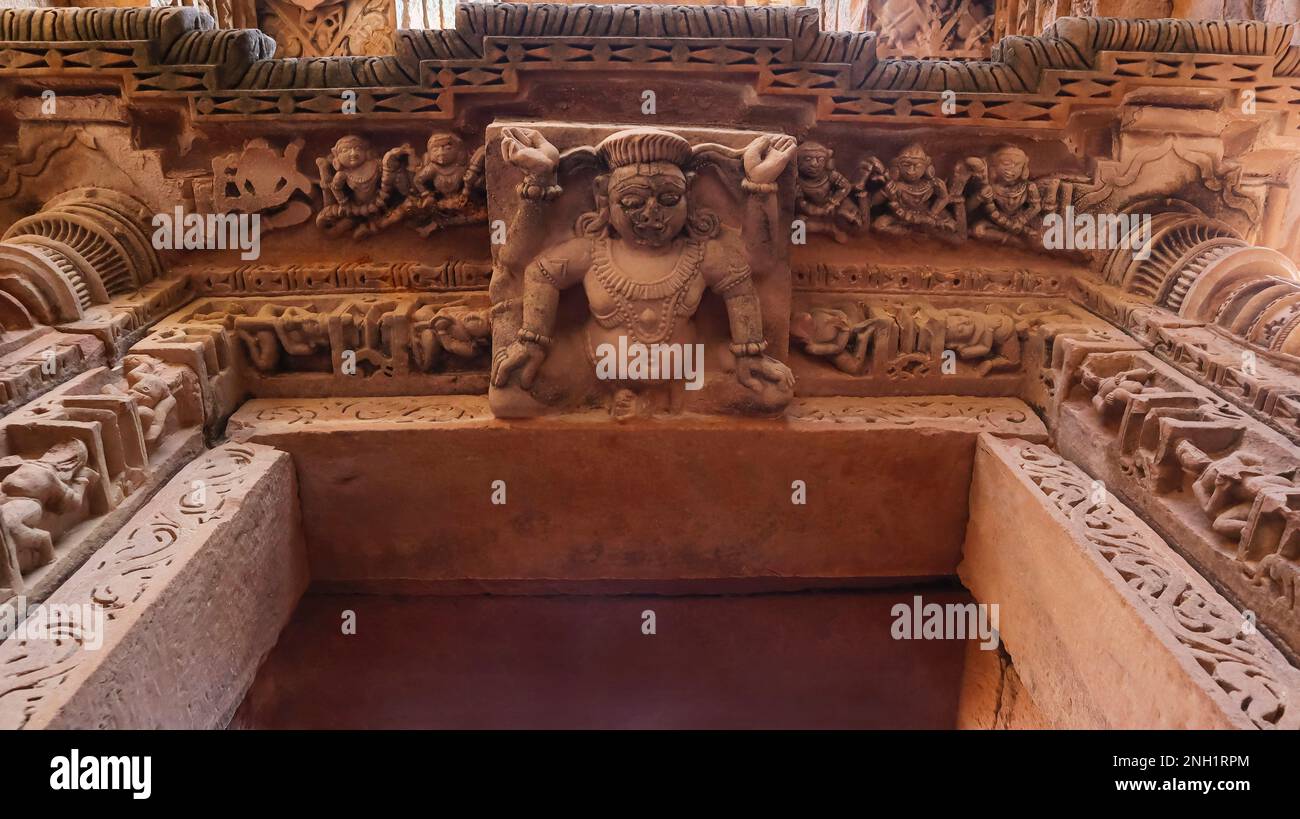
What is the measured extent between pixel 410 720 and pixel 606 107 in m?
3.18

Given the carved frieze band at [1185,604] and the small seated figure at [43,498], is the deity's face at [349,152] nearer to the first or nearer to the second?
the small seated figure at [43,498]

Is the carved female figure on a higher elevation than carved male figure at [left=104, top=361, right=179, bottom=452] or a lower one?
higher

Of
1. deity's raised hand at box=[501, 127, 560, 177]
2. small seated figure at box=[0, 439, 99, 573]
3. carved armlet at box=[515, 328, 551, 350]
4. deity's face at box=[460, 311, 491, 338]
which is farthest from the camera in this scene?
deity's face at box=[460, 311, 491, 338]

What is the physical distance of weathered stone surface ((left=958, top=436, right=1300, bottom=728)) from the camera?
2326mm

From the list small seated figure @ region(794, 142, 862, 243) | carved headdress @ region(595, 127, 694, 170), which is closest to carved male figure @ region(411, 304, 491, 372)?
carved headdress @ region(595, 127, 694, 170)

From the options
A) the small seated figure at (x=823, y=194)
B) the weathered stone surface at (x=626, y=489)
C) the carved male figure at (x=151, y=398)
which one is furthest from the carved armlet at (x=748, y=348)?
the carved male figure at (x=151, y=398)

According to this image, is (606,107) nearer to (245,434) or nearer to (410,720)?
(245,434)

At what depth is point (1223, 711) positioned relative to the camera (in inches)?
86.1

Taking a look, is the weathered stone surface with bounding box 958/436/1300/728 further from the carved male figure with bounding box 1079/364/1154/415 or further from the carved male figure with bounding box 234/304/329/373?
the carved male figure with bounding box 234/304/329/373

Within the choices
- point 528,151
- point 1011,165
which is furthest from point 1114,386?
point 528,151

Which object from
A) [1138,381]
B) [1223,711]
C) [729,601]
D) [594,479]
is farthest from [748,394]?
[1223,711]

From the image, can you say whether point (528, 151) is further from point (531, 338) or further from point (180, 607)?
point (180, 607)

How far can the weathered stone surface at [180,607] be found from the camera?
2.27 meters

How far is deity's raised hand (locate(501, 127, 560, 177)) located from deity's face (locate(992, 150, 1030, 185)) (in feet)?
7.08
